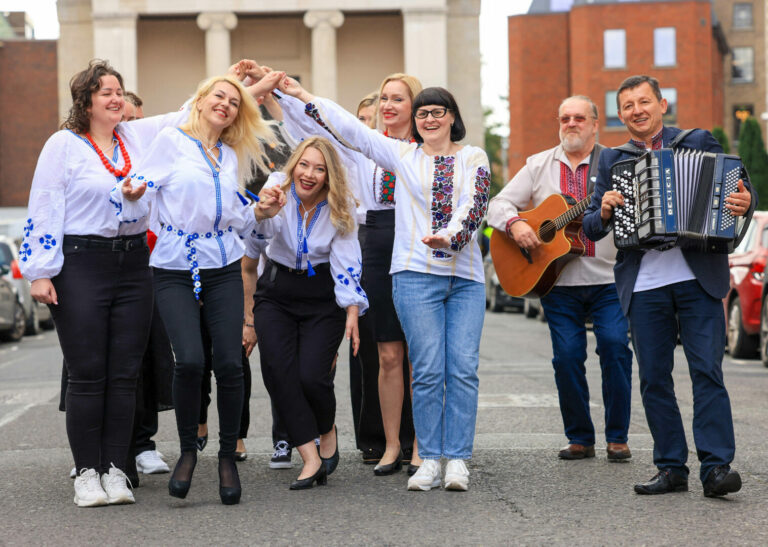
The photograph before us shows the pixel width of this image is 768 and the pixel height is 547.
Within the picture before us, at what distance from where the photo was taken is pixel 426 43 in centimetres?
6119

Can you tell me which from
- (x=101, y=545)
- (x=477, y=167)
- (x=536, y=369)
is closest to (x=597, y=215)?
(x=477, y=167)

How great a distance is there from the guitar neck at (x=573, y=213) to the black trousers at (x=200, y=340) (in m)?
2.24

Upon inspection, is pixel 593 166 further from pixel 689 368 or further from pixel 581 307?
pixel 689 368

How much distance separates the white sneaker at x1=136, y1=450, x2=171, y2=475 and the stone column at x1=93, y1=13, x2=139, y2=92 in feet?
183

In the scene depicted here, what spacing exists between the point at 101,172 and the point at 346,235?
134cm

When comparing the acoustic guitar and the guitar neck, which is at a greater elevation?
the guitar neck

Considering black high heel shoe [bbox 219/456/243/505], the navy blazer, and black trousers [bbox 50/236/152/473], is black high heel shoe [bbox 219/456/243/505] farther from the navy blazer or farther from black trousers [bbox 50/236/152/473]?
the navy blazer

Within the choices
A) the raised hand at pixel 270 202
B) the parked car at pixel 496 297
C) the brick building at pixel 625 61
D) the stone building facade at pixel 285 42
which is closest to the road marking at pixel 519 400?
the raised hand at pixel 270 202

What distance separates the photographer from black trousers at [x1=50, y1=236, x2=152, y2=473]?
654cm

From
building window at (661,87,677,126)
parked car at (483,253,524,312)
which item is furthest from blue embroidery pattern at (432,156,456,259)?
building window at (661,87,677,126)

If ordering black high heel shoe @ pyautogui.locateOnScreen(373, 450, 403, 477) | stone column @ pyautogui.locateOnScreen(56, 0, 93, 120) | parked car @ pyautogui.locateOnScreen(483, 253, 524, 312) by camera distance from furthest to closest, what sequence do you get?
1. stone column @ pyautogui.locateOnScreen(56, 0, 93, 120)
2. parked car @ pyautogui.locateOnScreen(483, 253, 524, 312)
3. black high heel shoe @ pyautogui.locateOnScreen(373, 450, 403, 477)

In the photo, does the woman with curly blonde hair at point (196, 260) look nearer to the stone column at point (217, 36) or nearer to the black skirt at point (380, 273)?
the black skirt at point (380, 273)

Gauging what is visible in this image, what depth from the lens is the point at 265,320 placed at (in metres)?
6.99

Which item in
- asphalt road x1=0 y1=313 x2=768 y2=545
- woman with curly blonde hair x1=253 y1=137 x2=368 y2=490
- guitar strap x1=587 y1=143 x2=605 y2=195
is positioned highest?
guitar strap x1=587 y1=143 x2=605 y2=195
